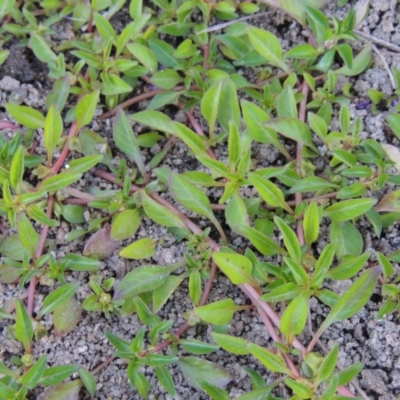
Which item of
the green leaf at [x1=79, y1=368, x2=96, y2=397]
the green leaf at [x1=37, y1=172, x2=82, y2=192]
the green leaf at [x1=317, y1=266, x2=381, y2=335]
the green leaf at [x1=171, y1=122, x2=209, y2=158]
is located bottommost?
the green leaf at [x1=79, y1=368, x2=96, y2=397]

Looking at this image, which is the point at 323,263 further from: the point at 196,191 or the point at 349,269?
the point at 196,191

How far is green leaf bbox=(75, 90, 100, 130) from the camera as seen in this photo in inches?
76.0

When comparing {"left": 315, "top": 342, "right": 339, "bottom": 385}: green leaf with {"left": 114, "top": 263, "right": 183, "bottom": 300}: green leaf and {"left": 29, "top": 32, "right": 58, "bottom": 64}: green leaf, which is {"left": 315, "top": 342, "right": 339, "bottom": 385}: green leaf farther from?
{"left": 29, "top": 32, "right": 58, "bottom": 64}: green leaf

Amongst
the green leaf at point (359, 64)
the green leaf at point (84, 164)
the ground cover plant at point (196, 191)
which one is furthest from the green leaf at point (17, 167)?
the green leaf at point (359, 64)

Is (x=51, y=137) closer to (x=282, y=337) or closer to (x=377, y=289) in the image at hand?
(x=282, y=337)

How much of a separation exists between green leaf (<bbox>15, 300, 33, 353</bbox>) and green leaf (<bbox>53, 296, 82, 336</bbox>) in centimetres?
12

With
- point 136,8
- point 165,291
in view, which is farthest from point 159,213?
point 136,8

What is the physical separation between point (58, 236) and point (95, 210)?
5.8 inches

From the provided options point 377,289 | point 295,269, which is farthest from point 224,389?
point 377,289

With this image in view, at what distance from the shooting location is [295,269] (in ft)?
5.29

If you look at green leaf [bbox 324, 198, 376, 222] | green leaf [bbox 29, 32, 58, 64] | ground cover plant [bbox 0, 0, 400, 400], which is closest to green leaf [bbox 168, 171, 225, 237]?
ground cover plant [bbox 0, 0, 400, 400]

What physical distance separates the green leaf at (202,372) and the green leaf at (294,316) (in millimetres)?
→ 250

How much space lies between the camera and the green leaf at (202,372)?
1712mm

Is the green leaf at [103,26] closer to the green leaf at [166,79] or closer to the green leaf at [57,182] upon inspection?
the green leaf at [166,79]
